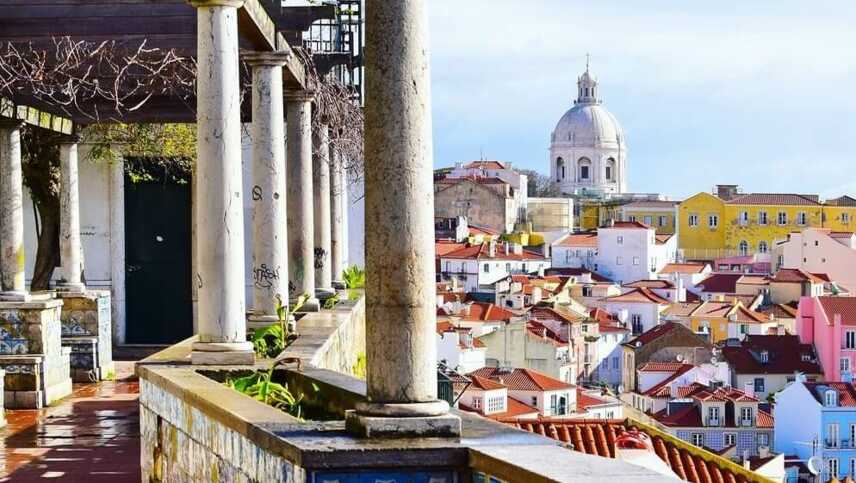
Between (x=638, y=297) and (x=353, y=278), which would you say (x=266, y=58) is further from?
(x=638, y=297)

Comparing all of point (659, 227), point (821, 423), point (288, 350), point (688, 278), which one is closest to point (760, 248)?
point (659, 227)

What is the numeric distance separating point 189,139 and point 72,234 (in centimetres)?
351

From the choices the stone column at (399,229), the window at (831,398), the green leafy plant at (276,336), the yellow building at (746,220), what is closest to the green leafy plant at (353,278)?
the green leafy plant at (276,336)

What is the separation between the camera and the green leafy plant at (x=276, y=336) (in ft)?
37.3

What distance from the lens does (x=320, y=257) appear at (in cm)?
1889

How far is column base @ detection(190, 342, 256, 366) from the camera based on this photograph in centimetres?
975

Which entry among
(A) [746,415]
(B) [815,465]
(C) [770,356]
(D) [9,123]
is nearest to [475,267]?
(C) [770,356]

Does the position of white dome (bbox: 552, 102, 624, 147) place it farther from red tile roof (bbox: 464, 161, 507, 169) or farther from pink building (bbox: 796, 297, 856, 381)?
pink building (bbox: 796, 297, 856, 381)

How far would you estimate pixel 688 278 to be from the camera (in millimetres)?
102875

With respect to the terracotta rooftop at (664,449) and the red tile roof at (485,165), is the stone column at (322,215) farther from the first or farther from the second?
the red tile roof at (485,165)

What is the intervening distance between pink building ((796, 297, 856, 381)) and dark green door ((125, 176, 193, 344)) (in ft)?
168

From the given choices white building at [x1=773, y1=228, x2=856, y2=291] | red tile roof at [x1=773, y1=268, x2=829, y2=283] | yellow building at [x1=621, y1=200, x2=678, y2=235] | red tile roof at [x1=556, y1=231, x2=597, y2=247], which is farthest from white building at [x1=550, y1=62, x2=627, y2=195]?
red tile roof at [x1=773, y1=268, x2=829, y2=283]

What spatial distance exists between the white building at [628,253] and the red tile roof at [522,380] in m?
43.7

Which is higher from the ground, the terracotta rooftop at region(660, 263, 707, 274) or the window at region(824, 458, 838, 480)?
the terracotta rooftop at region(660, 263, 707, 274)
